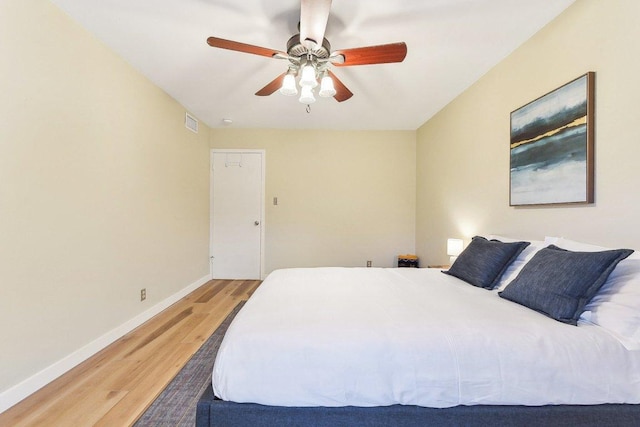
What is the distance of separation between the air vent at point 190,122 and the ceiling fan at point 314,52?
1.89 meters

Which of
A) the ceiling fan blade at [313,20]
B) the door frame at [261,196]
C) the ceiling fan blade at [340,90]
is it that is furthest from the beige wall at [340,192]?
the ceiling fan blade at [313,20]

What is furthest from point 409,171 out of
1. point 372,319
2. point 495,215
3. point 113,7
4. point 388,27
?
point 113,7

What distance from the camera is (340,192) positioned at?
4.48 m

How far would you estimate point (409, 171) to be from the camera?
446 centimetres

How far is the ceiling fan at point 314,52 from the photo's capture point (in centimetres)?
157

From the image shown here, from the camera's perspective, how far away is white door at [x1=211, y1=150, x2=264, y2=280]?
14.5 ft

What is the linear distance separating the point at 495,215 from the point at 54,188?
11.2ft

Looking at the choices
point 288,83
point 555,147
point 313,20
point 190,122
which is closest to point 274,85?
point 288,83

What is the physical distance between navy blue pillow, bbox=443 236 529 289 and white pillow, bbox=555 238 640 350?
59cm

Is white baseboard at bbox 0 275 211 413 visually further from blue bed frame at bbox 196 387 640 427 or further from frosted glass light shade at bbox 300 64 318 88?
frosted glass light shade at bbox 300 64 318 88

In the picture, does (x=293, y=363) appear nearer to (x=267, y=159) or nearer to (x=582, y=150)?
(x=582, y=150)

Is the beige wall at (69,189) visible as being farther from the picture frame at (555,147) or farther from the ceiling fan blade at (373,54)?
the picture frame at (555,147)

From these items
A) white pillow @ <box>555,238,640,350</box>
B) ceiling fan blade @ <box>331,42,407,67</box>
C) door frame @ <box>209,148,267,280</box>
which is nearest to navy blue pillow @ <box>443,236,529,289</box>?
white pillow @ <box>555,238,640,350</box>

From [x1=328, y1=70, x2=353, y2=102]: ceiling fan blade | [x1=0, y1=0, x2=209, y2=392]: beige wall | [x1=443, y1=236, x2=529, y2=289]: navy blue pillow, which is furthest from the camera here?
[x1=328, y1=70, x2=353, y2=102]: ceiling fan blade
